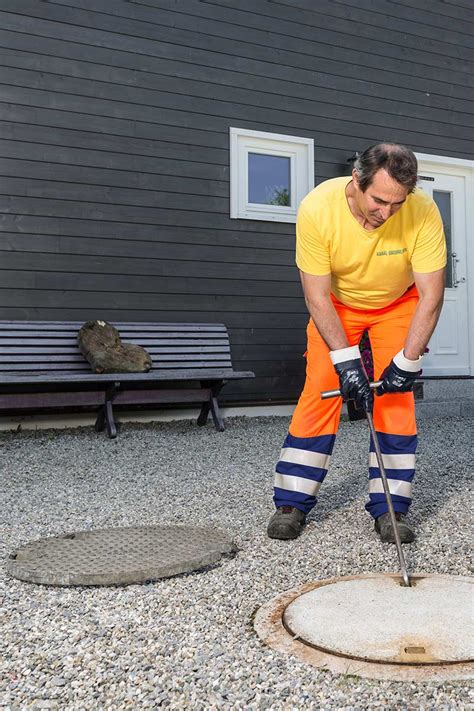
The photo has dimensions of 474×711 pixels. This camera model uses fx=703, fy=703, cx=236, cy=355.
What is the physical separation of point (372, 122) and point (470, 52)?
1716 millimetres

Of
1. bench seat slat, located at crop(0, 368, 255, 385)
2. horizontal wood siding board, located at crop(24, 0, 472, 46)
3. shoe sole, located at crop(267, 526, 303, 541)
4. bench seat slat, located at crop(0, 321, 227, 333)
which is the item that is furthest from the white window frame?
shoe sole, located at crop(267, 526, 303, 541)

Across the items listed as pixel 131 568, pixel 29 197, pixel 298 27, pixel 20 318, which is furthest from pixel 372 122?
pixel 131 568

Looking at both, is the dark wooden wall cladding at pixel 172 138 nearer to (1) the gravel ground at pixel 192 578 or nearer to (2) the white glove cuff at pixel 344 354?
(1) the gravel ground at pixel 192 578

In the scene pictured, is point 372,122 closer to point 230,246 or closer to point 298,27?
point 298,27

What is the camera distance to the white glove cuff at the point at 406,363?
2590 mm

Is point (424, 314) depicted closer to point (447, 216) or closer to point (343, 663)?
point (343, 663)

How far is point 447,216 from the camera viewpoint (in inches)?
316

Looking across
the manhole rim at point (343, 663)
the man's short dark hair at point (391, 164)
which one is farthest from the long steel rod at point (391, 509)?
the man's short dark hair at point (391, 164)

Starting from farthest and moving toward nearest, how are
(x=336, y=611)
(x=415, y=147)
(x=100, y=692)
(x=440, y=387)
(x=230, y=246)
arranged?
(x=415, y=147), (x=440, y=387), (x=230, y=246), (x=336, y=611), (x=100, y=692)

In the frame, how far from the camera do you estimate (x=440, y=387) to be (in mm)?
7035

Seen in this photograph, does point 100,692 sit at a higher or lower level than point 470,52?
lower

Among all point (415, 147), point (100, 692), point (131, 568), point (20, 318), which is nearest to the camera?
point (100, 692)

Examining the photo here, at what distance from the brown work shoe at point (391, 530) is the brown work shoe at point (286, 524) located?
319 millimetres

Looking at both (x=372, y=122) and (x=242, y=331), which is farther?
(x=372, y=122)
